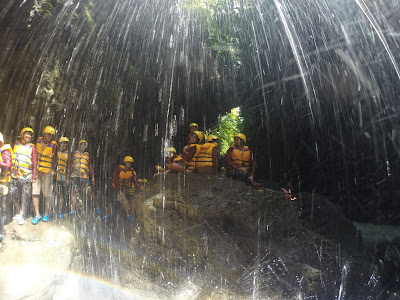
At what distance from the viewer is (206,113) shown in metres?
11.9

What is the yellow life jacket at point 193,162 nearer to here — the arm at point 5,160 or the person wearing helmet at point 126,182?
the person wearing helmet at point 126,182

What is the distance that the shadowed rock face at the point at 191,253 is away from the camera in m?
4.61

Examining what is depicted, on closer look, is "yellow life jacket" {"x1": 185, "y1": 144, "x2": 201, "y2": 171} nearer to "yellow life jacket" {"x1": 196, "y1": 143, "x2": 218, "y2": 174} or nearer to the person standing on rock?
"yellow life jacket" {"x1": 196, "y1": 143, "x2": 218, "y2": 174}

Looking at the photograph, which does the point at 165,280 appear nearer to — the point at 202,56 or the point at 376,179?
the point at 202,56

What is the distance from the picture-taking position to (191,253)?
4.95m

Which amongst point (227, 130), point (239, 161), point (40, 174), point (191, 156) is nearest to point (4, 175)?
point (40, 174)

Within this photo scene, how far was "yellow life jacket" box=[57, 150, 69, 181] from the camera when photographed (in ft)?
21.2

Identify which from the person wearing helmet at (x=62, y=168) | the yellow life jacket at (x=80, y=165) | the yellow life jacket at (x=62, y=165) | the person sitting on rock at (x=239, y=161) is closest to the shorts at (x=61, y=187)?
the person wearing helmet at (x=62, y=168)

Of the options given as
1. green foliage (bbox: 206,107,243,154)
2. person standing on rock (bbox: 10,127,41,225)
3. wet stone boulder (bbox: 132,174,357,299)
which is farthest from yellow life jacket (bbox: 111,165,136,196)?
green foliage (bbox: 206,107,243,154)

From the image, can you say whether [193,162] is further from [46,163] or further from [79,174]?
[46,163]

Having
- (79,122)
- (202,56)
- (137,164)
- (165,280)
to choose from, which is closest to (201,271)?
(165,280)

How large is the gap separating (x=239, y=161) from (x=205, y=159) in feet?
2.55

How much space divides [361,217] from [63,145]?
35.8ft

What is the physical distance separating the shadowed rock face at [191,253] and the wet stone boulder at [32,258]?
1 cm
